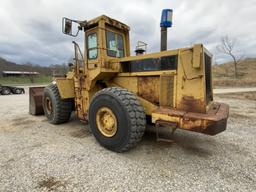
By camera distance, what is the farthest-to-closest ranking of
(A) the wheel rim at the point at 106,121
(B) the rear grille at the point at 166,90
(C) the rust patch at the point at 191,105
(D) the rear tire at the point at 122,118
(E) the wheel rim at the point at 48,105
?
(E) the wheel rim at the point at 48,105
(A) the wheel rim at the point at 106,121
(B) the rear grille at the point at 166,90
(D) the rear tire at the point at 122,118
(C) the rust patch at the point at 191,105

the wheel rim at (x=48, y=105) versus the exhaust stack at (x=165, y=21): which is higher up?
the exhaust stack at (x=165, y=21)

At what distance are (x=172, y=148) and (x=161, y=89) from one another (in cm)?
128

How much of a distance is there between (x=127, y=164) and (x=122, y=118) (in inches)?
30.9

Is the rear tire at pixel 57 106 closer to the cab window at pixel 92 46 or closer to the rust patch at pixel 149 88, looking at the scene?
the cab window at pixel 92 46

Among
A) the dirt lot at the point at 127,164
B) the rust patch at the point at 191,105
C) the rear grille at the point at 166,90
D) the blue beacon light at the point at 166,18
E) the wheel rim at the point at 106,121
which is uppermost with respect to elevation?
the blue beacon light at the point at 166,18

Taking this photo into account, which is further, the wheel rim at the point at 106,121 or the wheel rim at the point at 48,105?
the wheel rim at the point at 48,105

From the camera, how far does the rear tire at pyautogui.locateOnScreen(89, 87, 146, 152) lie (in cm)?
317

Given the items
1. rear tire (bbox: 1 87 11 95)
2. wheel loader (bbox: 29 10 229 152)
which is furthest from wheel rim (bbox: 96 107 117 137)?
rear tire (bbox: 1 87 11 95)

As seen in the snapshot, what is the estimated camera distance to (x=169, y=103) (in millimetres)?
3398

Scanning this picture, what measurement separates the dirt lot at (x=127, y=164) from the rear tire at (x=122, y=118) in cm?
23

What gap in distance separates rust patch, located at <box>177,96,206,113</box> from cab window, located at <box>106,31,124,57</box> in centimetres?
213

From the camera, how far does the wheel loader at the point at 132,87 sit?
9.91 ft

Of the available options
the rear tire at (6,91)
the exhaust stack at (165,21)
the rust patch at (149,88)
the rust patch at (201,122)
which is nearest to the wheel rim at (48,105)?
the rust patch at (149,88)

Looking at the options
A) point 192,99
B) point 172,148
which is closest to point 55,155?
point 172,148
